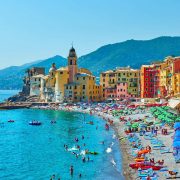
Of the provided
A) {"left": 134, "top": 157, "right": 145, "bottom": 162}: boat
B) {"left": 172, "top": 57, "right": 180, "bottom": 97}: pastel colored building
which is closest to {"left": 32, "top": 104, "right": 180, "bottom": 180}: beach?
{"left": 134, "top": 157, "right": 145, "bottom": 162}: boat

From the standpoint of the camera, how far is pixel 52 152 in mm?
56969

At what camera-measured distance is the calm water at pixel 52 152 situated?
44.9 metres

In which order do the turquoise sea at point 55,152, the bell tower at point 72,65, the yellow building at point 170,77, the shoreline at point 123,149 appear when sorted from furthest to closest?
the bell tower at point 72,65, the yellow building at point 170,77, the turquoise sea at point 55,152, the shoreline at point 123,149

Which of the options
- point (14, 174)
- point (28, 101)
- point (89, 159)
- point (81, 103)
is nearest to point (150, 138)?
point (89, 159)

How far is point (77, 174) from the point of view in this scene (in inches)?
1743

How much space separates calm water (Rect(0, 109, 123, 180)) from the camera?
44.9 m

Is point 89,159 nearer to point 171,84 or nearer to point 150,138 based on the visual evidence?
point 150,138

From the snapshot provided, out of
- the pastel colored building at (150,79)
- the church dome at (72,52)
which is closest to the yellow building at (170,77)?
the pastel colored building at (150,79)

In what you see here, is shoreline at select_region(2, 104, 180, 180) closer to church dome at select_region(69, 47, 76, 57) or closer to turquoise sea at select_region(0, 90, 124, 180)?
turquoise sea at select_region(0, 90, 124, 180)

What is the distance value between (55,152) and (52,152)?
17.0 inches

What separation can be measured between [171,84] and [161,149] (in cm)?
6615

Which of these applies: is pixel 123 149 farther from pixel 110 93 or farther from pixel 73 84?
pixel 110 93

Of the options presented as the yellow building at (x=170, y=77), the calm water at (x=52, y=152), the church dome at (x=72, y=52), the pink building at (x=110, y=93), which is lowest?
the calm water at (x=52, y=152)

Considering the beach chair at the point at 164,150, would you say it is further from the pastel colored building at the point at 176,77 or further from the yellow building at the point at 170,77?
the yellow building at the point at 170,77
